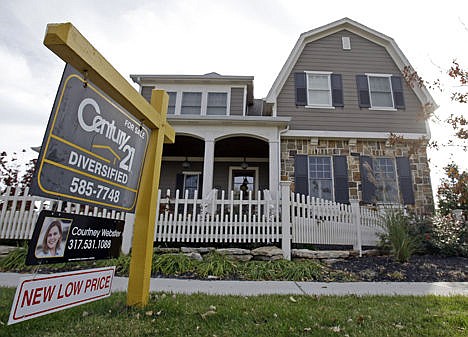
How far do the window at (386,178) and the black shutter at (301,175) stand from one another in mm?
2139

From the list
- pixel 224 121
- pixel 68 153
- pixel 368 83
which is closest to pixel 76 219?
pixel 68 153

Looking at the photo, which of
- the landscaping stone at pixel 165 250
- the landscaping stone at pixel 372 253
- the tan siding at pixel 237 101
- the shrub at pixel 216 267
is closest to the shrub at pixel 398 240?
the landscaping stone at pixel 372 253

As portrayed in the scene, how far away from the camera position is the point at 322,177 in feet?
27.7

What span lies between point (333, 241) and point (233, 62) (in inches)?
310

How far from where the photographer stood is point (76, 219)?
1715 mm

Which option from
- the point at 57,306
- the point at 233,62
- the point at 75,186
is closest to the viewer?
the point at 57,306

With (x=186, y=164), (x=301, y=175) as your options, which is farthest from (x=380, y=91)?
(x=186, y=164)

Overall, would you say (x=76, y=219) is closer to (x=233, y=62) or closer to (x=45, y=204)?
(x=45, y=204)

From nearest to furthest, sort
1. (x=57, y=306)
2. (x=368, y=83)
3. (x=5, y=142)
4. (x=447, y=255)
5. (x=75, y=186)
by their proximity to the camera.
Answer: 1. (x=57, y=306)
2. (x=75, y=186)
3. (x=447, y=255)
4. (x=5, y=142)
5. (x=368, y=83)

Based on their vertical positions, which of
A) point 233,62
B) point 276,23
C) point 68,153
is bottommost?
point 68,153

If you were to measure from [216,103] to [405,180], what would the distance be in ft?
22.2

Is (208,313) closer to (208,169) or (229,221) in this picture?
(229,221)

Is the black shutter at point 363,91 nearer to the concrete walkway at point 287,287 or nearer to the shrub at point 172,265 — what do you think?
the concrete walkway at point 287,287

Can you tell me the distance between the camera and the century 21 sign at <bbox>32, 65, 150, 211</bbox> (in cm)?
146
